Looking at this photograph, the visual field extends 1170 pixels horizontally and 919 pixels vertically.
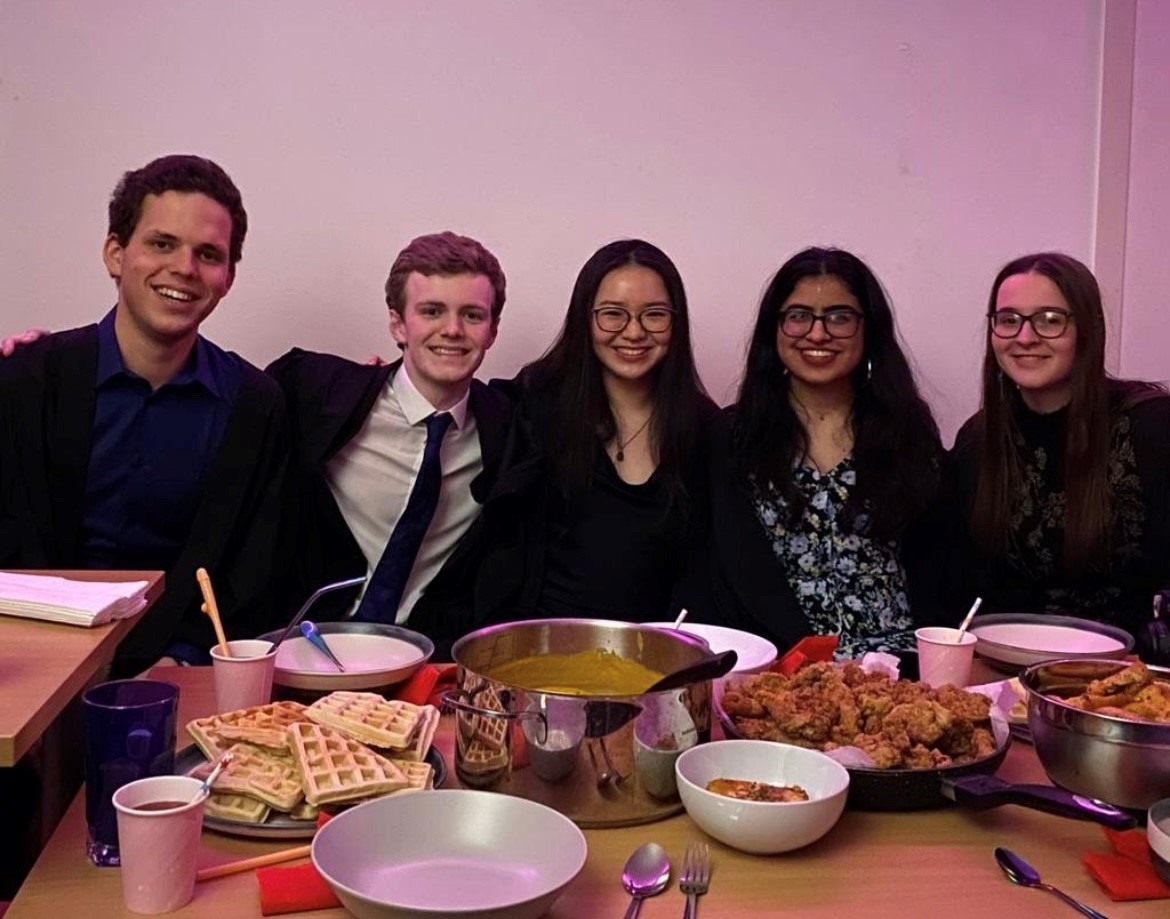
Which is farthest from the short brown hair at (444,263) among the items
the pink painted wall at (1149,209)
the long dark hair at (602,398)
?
the pink painted wall at (1149,209)

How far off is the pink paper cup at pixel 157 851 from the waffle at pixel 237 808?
0.11m

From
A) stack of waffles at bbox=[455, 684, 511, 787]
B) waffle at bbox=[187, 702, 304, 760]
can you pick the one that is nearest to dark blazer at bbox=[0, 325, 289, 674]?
waffle at bbox=[187, 702, 304, 760]

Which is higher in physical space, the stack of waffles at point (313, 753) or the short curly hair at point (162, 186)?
the short curly hair at point (162, 186)

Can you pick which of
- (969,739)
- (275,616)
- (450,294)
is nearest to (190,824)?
(969,739)

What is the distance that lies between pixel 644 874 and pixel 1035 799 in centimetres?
42

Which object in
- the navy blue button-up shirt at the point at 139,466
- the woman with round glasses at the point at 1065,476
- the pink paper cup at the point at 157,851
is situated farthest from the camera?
the woman with round glasses at the point at 1065,476

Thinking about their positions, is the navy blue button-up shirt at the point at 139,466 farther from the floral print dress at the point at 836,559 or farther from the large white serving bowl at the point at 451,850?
the large white serving bowl at the point at 451,850

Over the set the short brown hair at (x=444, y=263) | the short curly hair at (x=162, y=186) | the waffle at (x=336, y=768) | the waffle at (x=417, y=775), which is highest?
the short curly hair at (x=162, y=186)

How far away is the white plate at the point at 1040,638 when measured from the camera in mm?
1762

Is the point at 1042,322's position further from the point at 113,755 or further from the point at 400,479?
the point at 113,755

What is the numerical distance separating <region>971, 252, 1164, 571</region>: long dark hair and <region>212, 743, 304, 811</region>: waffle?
1848 millimetres

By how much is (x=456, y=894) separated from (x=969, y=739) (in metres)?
0.64

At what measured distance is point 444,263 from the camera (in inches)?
100

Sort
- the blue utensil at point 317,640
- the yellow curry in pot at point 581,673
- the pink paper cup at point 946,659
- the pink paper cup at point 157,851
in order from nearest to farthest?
the pink paper cup at point 157,851 → the yellow curry in pot at point 581,673 → the pink paper cup at point 946,659 → the blue utensil at point 317,640
